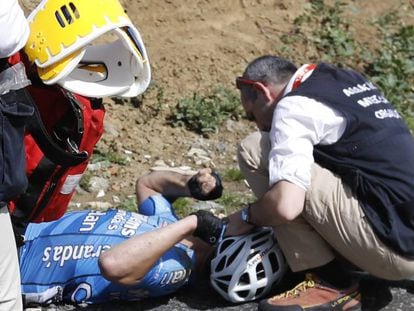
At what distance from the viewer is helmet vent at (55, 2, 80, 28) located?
4160 millimetres

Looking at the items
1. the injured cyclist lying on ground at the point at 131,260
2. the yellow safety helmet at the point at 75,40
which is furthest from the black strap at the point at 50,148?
the injured cyclist lying on ground at the point at 131,260

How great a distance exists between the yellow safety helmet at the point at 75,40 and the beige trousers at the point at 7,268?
0.59 metres

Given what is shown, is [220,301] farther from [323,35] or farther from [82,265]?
[323,35]

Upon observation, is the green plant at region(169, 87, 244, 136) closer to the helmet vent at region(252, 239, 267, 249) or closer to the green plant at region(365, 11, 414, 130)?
the green plant at region(365, 11, 414, 130)

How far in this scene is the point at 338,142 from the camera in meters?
4.94

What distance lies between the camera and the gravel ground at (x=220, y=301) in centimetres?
515

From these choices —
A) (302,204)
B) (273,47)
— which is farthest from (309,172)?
(273,47)

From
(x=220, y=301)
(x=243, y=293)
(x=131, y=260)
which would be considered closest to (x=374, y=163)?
(x=243, y=293)

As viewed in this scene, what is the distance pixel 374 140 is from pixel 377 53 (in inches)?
140

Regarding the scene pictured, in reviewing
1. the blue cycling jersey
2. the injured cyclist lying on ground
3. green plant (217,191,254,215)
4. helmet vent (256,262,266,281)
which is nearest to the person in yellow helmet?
the injured cyclist lying on ground

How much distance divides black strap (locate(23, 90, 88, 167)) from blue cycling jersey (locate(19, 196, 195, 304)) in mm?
841

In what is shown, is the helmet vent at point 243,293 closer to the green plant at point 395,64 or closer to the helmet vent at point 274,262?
the helmet vent at point 274,262

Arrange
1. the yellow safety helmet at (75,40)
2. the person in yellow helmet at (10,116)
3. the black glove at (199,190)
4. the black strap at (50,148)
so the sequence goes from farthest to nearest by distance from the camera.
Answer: the black glove at (199,190) → the black strap at (50,148) → the yellow safety helmet at (75,40) → the person in yellow helmet at (10,116)

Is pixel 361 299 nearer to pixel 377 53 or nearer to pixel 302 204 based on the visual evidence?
pixel 302 204
